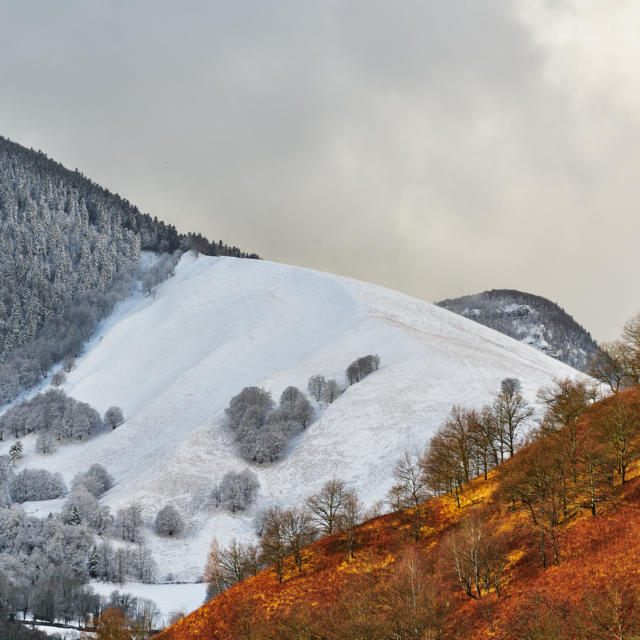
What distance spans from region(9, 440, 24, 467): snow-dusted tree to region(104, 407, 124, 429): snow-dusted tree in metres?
21.9

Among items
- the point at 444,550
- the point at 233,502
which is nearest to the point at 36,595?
the point at 233,502

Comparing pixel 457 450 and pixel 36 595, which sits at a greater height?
pixel 457 450

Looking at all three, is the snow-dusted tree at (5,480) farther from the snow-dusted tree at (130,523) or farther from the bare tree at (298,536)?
the bare tree at (298,536)

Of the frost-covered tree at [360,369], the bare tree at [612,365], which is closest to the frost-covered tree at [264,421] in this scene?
the frost-covered tree at [360,369]

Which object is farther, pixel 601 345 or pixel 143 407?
pixel 143 407

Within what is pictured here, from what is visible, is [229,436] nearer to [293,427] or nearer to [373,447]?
[293,427]

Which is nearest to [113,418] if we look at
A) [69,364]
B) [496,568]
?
[69,364]

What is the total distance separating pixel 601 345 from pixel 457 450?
34.5 metres

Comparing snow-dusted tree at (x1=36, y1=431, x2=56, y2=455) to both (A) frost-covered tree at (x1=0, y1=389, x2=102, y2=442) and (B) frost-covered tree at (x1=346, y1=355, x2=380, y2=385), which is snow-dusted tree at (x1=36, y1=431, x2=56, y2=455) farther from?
(B) frost-covered tree at (x1=346, y1=355, x2=380, y2=385)

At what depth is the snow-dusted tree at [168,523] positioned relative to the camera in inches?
4082

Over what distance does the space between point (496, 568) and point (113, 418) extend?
134m

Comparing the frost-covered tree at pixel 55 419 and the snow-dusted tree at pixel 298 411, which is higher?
the frost-covered tree at pixel 55 419

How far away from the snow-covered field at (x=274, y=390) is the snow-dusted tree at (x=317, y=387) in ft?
15.4

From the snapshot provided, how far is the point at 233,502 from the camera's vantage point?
108375mm
